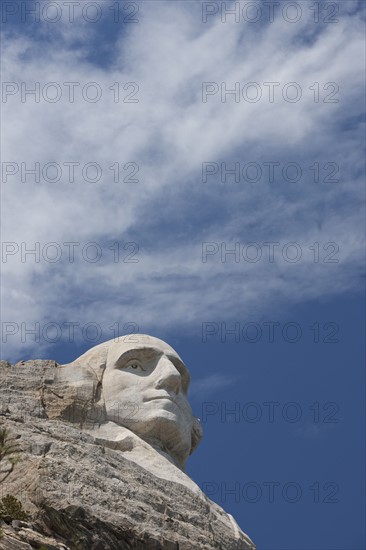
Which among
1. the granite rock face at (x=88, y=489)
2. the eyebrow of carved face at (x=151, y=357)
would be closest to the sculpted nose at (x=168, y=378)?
the eyebrow of carved face at (x=151, y=357)

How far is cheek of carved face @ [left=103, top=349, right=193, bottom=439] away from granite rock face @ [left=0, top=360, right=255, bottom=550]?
20.8 inches

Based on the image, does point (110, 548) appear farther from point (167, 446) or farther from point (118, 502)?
point (167, 446)

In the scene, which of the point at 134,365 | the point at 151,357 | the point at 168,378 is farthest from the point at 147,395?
the point at 151,357

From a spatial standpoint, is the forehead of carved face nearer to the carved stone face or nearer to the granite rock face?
the carved stone face

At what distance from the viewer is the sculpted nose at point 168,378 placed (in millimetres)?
26266

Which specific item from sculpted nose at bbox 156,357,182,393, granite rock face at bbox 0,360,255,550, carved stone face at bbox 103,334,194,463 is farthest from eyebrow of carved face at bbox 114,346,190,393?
granite rock face at bbox 0,360,255,550

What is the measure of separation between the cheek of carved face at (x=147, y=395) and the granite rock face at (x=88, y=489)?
0.53 m

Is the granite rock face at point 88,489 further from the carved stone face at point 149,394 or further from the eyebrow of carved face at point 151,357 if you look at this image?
the eyebrow of carved face at point 151,357

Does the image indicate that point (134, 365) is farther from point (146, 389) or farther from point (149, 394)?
point (149, 394)

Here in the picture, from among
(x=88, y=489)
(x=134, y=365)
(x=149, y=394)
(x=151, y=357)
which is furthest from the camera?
(x=151, y=357)

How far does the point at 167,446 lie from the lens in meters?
26.1

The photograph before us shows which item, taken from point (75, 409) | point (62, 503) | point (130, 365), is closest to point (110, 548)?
point (62, 503)

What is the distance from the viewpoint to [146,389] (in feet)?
86.0

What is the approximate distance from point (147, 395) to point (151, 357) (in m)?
0.94
